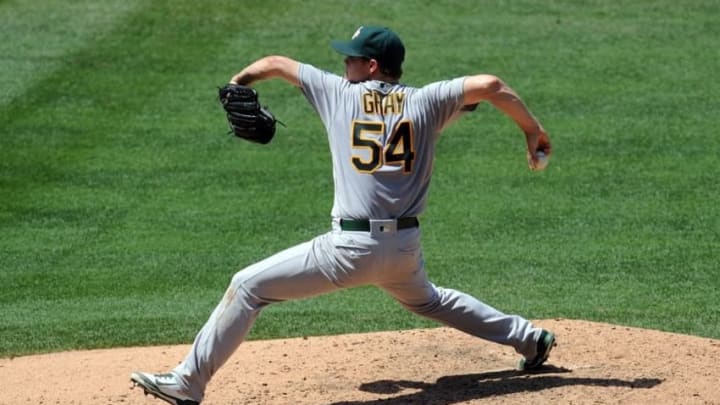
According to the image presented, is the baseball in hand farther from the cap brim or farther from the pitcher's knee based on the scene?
the pitcher's knee

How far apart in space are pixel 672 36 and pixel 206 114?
5144mm

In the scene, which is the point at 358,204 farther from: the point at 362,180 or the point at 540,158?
the point at 540,158

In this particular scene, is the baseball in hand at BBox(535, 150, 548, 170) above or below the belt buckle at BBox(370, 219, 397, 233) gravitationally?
above

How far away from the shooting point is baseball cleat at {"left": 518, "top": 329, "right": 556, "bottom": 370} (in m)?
6.43

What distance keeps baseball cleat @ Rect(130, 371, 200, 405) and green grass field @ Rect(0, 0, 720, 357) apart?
185 cm

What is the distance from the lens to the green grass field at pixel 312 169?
8.51 metres

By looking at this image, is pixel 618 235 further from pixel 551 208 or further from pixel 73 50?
pixel 73 50

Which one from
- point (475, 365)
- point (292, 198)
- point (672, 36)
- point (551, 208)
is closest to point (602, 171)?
point (551, 208)

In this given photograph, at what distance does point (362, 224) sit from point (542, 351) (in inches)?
49.4

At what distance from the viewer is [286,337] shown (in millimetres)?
7781

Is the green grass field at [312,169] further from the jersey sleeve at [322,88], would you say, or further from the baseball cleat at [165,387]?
the jersey sleeve at [322,88]

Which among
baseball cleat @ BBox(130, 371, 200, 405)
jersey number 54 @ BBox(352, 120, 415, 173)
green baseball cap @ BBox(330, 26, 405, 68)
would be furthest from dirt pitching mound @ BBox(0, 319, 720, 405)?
green baseball cap @ BBox(330, 26, 405, 68)

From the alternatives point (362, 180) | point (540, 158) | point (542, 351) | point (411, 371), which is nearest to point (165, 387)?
point (362, 180)

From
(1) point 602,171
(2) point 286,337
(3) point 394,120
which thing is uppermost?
(3) point 394,120
